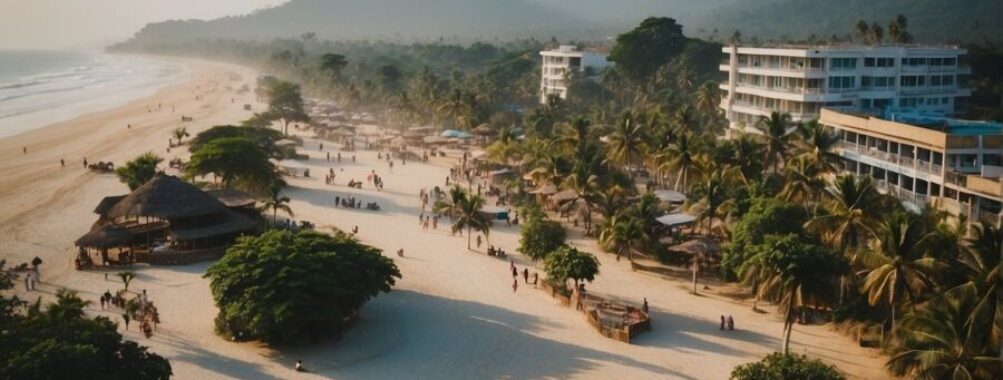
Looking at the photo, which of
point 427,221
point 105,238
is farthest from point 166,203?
point 427,221

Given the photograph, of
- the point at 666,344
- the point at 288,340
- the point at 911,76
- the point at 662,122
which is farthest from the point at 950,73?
the point at 288,340

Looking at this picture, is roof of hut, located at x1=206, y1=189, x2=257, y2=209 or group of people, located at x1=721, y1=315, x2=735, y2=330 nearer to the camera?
group of people, located at x1=721, y1=315, x2=735, y2=330

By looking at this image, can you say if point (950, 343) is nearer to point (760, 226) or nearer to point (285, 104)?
point (760, 226)

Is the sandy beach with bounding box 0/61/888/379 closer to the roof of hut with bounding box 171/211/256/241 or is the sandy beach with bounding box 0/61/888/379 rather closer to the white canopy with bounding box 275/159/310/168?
the roof of hut with bounding box 171/211/256/241

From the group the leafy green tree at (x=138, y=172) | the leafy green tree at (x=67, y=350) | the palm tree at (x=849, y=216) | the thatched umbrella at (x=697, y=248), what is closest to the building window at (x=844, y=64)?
the thatched umbrella at (x=697, y=248)

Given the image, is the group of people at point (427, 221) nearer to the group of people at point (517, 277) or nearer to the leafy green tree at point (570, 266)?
the group of people at point (517, 277)

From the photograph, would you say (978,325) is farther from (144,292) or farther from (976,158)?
(144,292)

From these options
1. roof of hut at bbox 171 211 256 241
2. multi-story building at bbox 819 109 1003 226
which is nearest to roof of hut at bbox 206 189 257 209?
roof of hut at bbox 171 211 256 241
